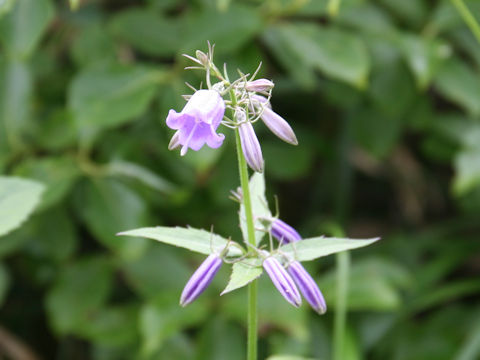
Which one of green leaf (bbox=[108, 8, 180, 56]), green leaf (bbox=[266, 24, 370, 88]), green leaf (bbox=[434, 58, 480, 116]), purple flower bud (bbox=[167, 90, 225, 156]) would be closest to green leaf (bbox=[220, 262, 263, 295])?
purple flower bud (bbox=[167, 90, 225, 156])

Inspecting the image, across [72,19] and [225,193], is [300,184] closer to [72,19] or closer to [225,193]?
[225,193]

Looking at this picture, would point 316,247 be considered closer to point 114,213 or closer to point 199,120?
point 199,120

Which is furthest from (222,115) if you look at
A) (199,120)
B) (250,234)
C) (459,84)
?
(459,84)

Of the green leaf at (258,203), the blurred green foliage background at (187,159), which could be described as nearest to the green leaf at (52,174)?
the blurred green foliage background at (187,159)

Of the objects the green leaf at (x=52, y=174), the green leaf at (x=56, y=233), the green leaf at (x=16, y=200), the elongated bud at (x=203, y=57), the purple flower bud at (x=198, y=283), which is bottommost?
the green leaf at (x=56, y=233)

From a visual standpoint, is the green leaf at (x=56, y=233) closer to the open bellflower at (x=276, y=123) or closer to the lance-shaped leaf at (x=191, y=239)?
the lance-shaped leaf at (x=191, y=239)

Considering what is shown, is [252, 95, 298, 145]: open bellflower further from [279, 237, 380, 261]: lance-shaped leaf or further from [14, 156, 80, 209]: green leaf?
[14, 156, 80, 209]: green leaf
